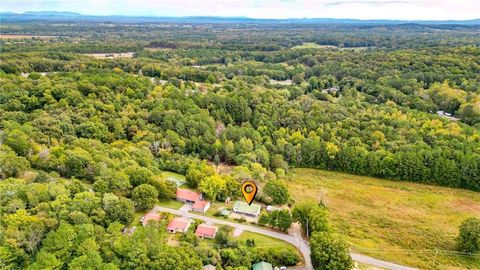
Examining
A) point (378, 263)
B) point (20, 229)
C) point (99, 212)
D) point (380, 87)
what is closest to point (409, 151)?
point (378, 263)

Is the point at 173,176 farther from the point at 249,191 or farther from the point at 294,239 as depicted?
the point at 294,239

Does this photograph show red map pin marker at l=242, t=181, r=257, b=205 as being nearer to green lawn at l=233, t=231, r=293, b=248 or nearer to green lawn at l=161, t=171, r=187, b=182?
green lawn at l=233, t=231, r=293, b=248

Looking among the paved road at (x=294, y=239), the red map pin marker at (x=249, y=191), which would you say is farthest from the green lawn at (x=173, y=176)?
the red map pin marker at (x=249, y=191)

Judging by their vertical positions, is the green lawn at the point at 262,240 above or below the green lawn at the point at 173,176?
Answer: below

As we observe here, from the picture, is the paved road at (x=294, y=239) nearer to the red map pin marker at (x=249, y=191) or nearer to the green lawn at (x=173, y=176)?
the red map pin marker at (x=249, y=191)

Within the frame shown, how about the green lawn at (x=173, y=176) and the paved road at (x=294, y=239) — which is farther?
the green lawn at (x=173, y=176)

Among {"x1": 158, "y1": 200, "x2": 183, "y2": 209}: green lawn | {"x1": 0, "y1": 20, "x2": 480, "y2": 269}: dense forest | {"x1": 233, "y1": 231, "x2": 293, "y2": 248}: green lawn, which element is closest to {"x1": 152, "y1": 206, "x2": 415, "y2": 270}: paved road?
{"x1": 233, "y1": 231, "x2": 293, "y2": 248}: green lawn

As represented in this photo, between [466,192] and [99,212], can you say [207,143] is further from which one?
[466,192]
